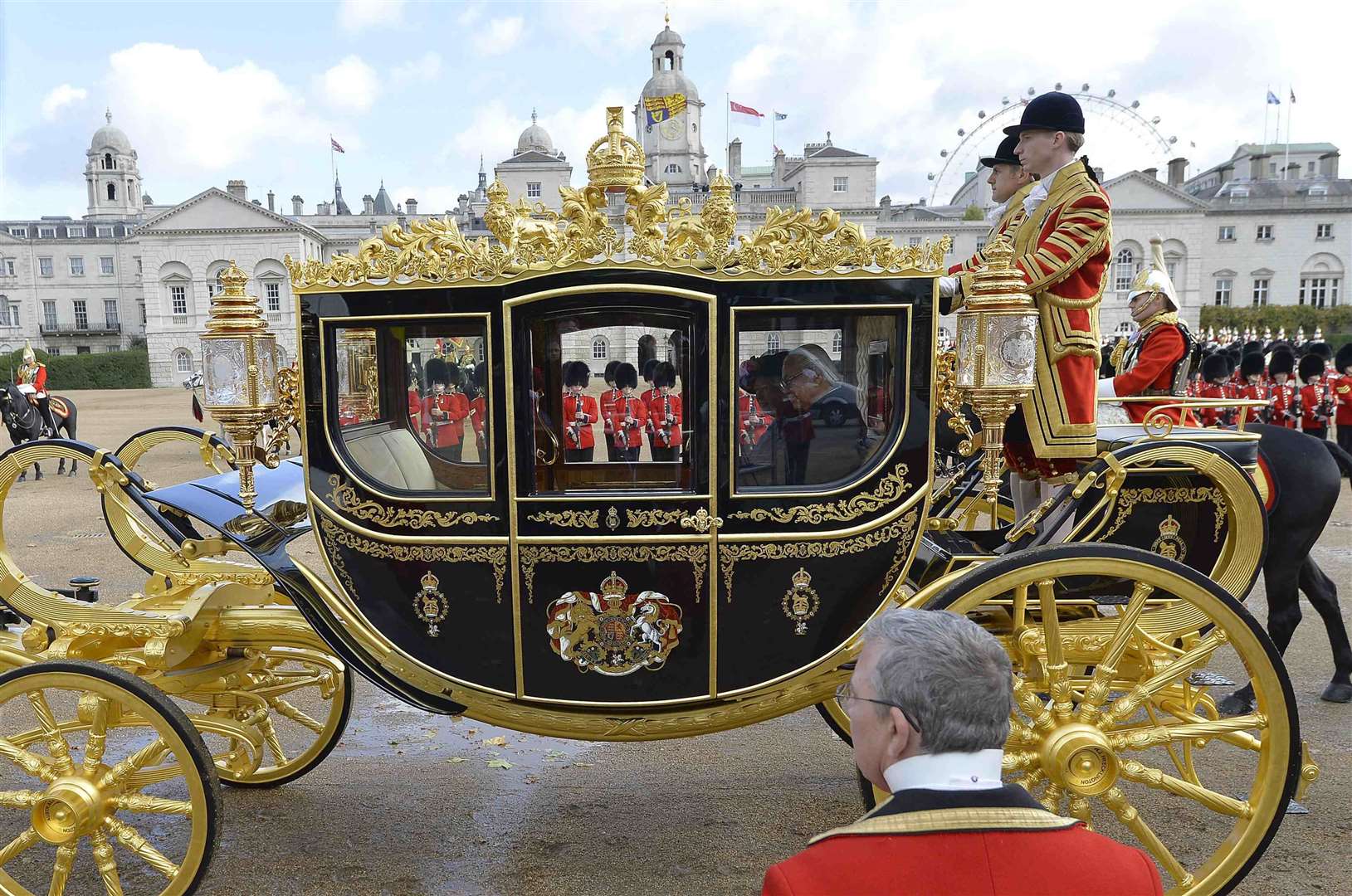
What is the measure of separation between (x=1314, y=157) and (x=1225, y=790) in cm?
8109

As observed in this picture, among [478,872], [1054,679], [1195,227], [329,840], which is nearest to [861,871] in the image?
[1054,679]

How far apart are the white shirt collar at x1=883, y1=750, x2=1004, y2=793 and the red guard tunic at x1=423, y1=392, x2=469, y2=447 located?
1939 mm

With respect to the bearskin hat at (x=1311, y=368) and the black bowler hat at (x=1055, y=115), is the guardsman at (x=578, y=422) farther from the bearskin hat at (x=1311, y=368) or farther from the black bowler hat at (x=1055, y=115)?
the bearskin hat at (x=1311, y=368)

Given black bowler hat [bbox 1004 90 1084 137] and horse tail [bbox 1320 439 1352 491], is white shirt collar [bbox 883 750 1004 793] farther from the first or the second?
horse tail [bbox 1320 439 1352 491]

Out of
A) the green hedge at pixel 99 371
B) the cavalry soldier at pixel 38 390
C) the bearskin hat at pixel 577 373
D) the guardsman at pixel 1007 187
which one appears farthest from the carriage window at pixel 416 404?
the green hedge at pixel 99 371

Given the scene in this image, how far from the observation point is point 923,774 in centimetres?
130

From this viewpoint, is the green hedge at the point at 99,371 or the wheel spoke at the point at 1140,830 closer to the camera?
the wheel spoke at the point at 1140,830

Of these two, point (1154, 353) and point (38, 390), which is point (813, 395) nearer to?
point (1154, 353)

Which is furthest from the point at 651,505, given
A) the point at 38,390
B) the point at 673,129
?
the point at 673,129

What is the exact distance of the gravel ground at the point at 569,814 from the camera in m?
3.04

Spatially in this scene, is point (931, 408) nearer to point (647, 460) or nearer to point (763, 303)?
point (763, 303)

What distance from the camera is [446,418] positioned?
9.80 feet

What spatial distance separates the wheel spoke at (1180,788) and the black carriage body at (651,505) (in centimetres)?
83

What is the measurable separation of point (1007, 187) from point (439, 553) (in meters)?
2.61
